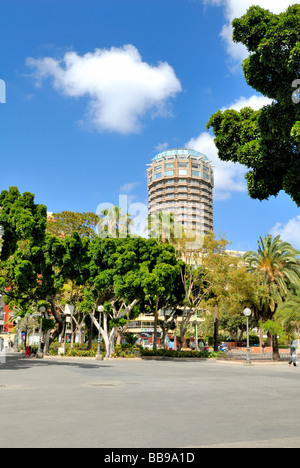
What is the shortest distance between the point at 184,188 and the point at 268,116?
13054 cm

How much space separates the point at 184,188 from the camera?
470 ft

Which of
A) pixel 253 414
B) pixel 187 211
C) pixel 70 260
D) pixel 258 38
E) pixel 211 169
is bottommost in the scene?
pixel 253 414

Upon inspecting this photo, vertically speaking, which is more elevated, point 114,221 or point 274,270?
point 114,221

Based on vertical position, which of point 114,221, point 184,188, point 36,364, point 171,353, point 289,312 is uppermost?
point 184,188

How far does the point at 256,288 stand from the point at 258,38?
28536 mm

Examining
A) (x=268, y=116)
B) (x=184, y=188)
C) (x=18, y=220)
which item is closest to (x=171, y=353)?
(x=18, y=220)

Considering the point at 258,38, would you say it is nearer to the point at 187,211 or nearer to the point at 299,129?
the point at 299,129

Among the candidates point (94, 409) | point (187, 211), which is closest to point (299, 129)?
point (94, 409)

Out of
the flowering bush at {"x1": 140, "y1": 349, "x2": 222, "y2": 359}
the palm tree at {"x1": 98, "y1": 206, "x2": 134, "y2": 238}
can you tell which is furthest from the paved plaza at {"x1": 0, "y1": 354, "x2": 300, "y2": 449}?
the palm tree at {"x1": 98, "y1": 206, "x2": 134, "y2": 238}

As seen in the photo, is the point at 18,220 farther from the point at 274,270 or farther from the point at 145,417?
the point at 274,270

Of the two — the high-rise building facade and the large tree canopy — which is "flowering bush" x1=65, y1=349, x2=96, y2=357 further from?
the high-rise building facade

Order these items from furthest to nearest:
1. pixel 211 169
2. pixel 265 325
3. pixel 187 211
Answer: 1. pixel 211 169
2. pixel 187 211
3. pixel 265 325

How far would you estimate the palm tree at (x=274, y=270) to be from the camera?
3894 cm

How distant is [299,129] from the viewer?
Result: 1131 cm
